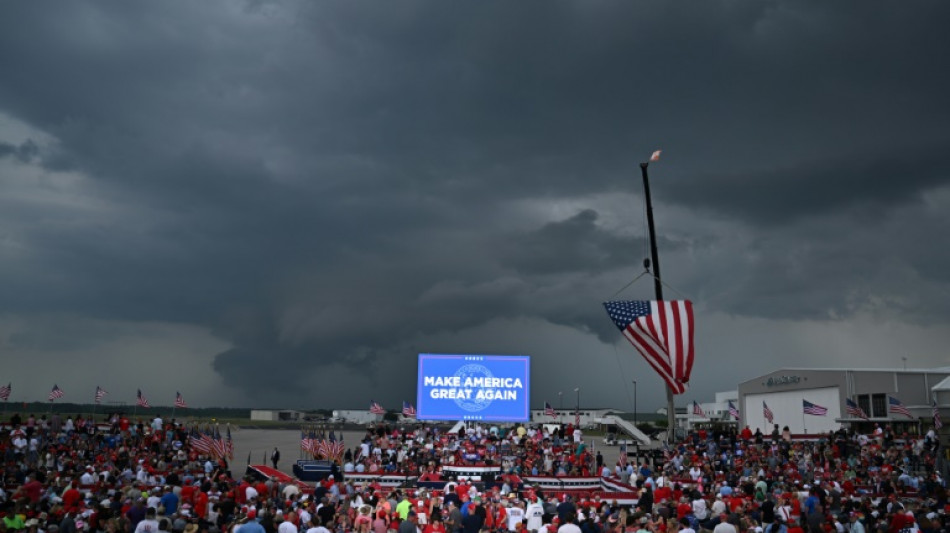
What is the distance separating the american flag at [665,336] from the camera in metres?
25.6

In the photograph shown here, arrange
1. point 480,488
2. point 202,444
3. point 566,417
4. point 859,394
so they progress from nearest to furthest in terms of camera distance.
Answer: point 480,488, point 202,444, point 859,394, point 566,417

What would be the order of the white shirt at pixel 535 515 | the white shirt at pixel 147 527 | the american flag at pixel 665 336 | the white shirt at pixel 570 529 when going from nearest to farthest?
the white shirt at pixel 570 529 < the white shirt at pixel 147 527 < the white shirt at pixel 535 515 < the american flag at pixel 665 336

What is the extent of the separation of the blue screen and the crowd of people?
4.16ft

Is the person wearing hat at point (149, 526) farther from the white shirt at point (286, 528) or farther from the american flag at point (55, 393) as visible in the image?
the american flag at point (55, 393)

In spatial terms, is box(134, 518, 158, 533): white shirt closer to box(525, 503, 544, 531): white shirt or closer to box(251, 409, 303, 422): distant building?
box(525, 503, 544, 531): white shirt

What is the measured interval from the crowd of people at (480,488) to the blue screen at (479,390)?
4.16 ft

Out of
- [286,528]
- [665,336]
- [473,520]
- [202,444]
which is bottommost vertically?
[473,520]

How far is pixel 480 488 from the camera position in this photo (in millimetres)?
31016

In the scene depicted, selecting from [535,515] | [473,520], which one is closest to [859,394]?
[535,515]

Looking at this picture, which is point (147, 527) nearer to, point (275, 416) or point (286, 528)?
point (286, 528)

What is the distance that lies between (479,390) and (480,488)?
1100 cm

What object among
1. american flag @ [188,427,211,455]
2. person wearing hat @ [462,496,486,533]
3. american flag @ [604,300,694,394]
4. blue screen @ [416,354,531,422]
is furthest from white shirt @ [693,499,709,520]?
american flag @ [188,427,211,455]

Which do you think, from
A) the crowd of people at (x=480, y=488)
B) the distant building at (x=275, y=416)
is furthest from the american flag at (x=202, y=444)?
the distant building at (x=275, y=416)

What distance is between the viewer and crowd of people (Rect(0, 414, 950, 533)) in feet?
57.6
